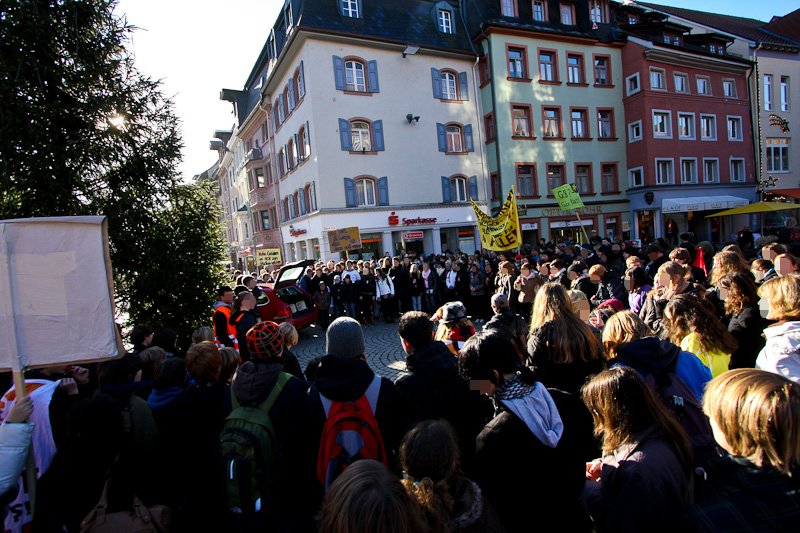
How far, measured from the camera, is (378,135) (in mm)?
23828

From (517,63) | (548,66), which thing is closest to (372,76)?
(517,63)

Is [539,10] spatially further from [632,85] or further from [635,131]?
[635,131]

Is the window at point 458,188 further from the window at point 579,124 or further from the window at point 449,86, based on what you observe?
the window at point 579,124

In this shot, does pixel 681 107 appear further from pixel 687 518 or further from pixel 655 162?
pixel 687 518

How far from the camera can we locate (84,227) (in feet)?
8.89

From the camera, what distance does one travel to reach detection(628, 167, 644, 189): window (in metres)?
27.9

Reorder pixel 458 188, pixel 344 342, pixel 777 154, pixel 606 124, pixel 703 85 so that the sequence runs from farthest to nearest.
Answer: pixel 777 154, pixel 703 85, pixel 606 124, pixel 458 188, pixel 344 342

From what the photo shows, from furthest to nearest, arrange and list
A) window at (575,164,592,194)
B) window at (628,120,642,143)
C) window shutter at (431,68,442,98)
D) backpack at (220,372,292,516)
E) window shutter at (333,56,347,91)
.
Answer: window at (575,164,592,194), window at (628,120,642,143), window shutter at (431,68,442,98), window shutter at (333,56,347,91), backpack at (220,372,292,516)

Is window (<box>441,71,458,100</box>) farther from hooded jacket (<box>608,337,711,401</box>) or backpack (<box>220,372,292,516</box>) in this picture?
backpack (<box>220,372,292,516</box>)

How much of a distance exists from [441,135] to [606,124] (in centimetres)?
1148

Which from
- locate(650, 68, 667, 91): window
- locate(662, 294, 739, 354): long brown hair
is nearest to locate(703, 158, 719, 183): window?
locate(650, 68, 667, 91): window

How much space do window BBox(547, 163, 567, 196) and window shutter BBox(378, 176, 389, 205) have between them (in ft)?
33.5

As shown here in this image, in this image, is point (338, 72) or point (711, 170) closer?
point (338, 72)

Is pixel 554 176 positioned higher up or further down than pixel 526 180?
higher up
